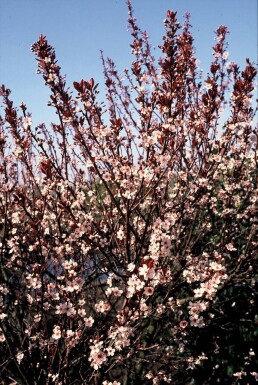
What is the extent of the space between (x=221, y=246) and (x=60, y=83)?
3019 millimetres

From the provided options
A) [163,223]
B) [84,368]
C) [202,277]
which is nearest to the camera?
[163,223]

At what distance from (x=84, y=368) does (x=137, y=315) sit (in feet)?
5.37

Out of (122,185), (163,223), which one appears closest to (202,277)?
(163,223)

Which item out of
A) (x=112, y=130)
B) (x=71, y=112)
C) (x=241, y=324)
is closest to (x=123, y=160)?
(x=112, y=130)

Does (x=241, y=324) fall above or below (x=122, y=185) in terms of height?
below

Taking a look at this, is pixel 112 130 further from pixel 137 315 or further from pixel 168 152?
pixel 137 315

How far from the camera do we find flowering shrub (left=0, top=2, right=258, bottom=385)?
3.33 metres

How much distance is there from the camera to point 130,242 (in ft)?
15.0

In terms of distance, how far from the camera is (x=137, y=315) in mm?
3412

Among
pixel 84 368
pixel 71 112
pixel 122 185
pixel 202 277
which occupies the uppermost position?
pixel 71 112

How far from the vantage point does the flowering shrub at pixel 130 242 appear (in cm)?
333

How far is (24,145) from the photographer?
134 inches

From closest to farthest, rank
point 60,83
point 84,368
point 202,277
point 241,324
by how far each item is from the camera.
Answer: point 60,83
point 202,277
point 84,368
point 241,324

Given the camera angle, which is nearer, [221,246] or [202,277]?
[202,277]
